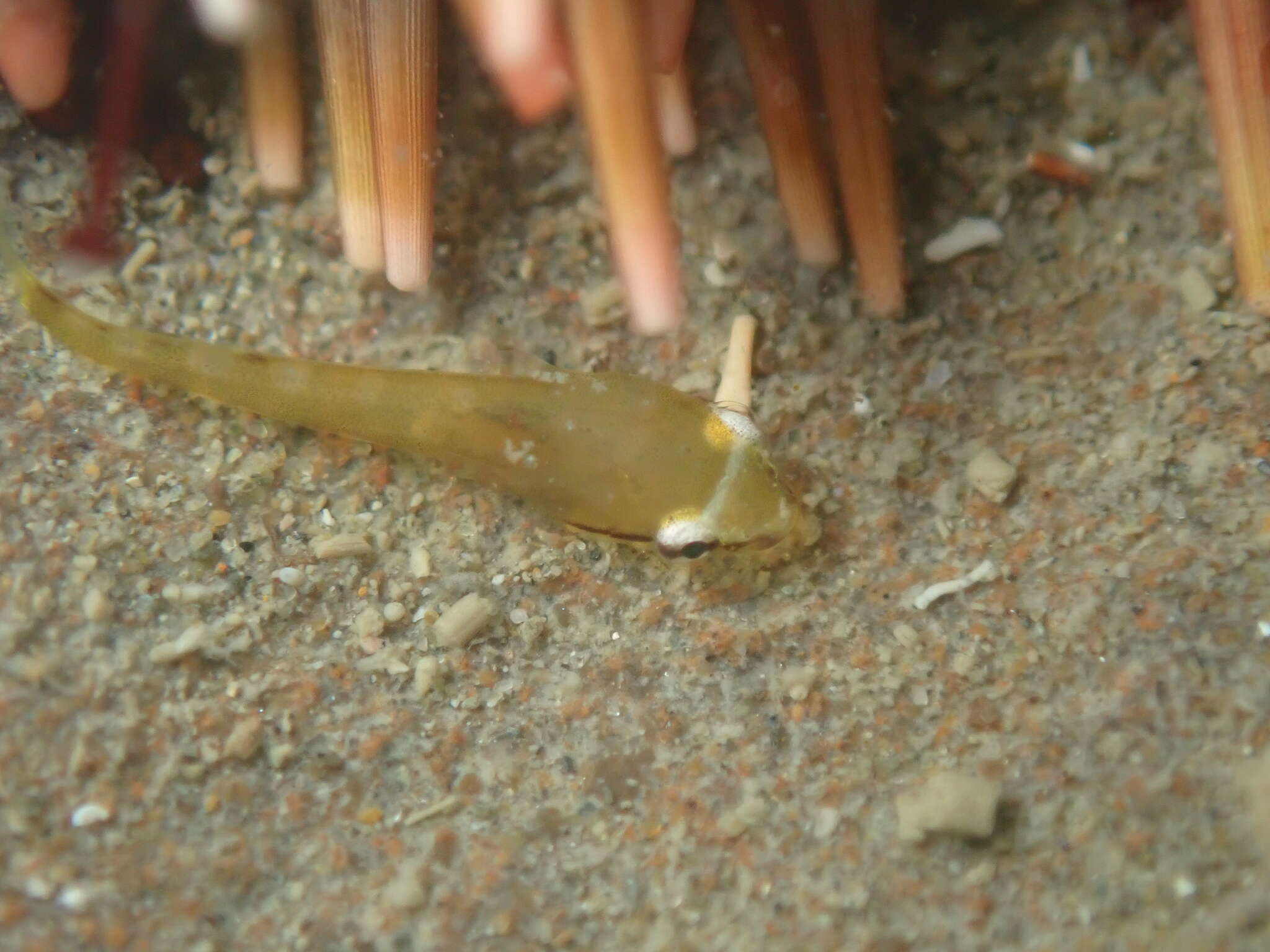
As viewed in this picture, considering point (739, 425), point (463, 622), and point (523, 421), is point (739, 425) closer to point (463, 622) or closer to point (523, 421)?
point (523, 421)

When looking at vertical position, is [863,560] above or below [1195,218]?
below

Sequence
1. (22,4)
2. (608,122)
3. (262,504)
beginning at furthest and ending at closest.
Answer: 1. (262,504)
2. (22,4)
3. (608,122)

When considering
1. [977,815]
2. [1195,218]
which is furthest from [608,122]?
[1195,218]

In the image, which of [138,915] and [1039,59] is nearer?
[138,915]

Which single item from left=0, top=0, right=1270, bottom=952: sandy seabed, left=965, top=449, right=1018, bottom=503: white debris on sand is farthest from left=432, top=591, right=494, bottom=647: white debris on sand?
left=965, top=449, right=1018, bottom=503: white debris on sand

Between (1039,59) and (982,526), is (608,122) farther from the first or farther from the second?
(1039,59)

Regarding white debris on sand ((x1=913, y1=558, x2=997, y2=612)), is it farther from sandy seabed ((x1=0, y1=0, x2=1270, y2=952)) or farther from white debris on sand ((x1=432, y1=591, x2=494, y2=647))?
white debris on sand ((x1=432, y1=591, x2=494, y2=647))

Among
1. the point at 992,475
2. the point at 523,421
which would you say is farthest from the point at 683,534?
the point at 992,475

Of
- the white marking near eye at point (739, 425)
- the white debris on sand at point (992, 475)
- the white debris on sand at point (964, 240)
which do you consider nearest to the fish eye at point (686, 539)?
the white marking near eye at point (739, 425)
